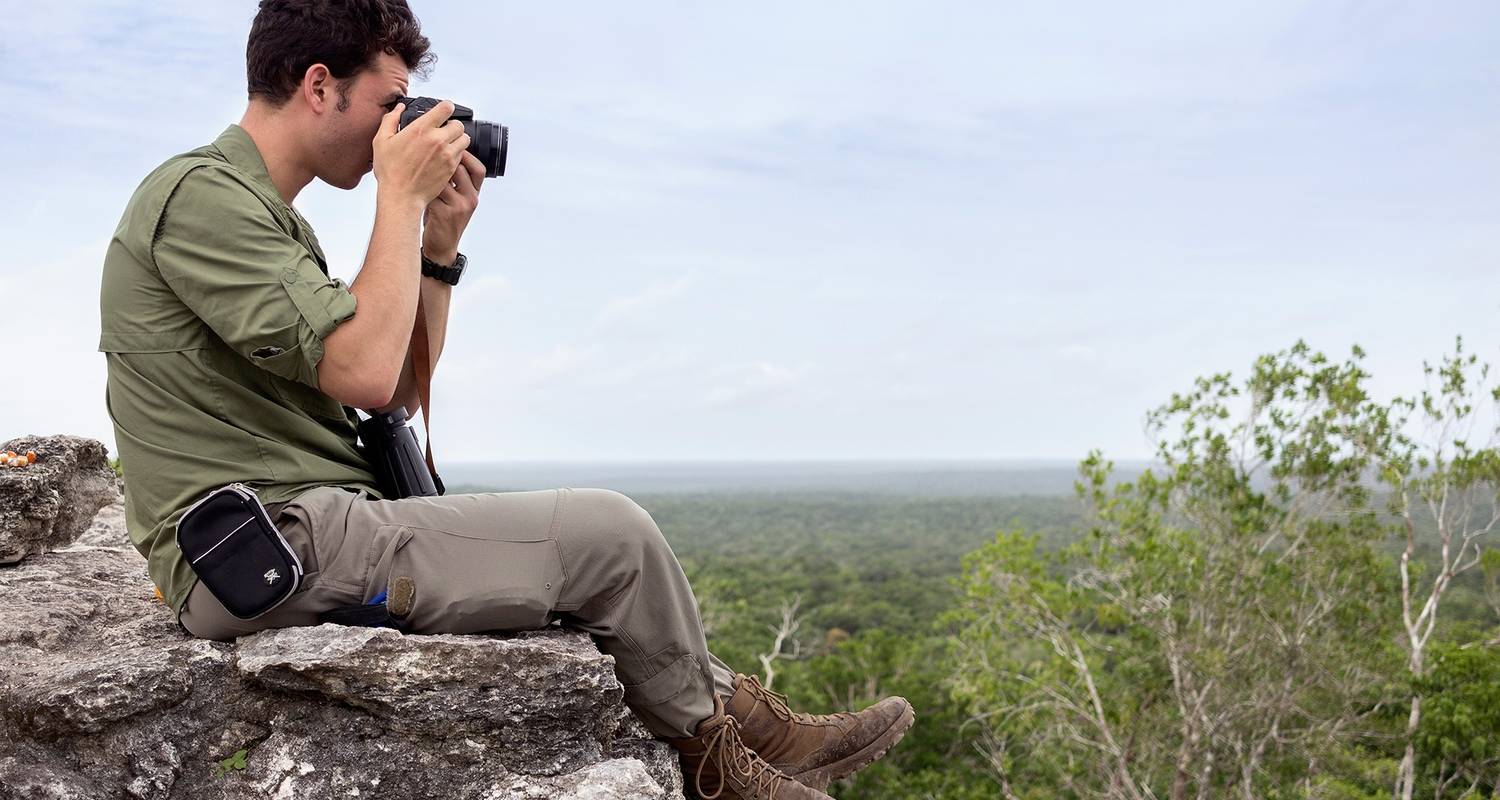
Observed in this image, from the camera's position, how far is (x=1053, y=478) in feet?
604

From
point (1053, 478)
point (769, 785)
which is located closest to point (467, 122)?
point (769, 785)

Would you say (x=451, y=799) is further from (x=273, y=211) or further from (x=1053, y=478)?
(x=1053, y=478)

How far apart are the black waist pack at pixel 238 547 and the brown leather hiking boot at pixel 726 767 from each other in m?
0.86

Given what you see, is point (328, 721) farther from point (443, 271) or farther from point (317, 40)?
point (317, 40)

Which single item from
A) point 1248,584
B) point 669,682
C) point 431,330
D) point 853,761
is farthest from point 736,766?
point 1248,584

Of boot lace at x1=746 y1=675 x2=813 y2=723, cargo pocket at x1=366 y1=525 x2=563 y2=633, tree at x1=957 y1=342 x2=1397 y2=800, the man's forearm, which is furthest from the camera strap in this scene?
tree at x1=957 y1=342 x2=1397 y2=800

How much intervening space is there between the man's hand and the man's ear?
288mm

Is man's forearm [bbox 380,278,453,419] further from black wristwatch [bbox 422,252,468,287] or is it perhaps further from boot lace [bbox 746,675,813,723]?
boot lace [bbox 746,675,813,723]

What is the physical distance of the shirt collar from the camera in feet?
7.17

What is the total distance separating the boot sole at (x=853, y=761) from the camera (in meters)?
2.54

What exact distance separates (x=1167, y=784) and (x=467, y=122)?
49.9ft

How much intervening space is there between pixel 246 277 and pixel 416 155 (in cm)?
41

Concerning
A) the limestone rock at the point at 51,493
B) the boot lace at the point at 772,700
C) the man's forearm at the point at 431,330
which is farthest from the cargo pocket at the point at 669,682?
the limestone rock at the point at 51,493

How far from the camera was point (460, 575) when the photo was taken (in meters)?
2.12
